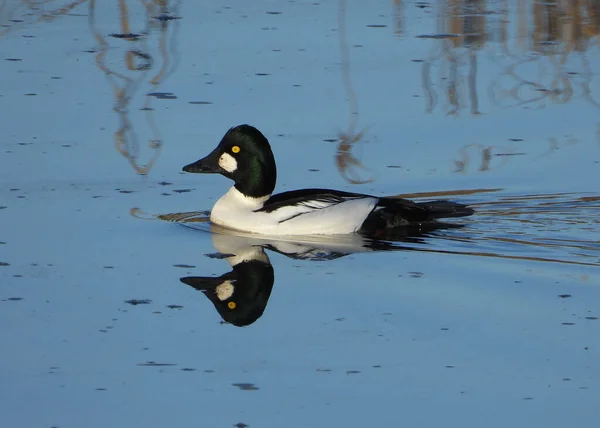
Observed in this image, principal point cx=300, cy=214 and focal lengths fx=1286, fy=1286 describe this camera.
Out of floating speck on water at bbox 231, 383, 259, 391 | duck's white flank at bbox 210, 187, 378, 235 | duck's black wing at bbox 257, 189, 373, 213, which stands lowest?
floating speck on water at bbox 231, 383, 259, 391

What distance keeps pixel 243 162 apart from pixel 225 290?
1833 millimetres

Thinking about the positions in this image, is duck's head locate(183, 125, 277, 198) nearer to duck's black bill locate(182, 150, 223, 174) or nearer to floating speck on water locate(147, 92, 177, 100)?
duck's black bill locate(182, 150, 223, 174)

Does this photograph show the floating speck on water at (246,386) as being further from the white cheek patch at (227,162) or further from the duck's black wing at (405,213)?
the white cheek patch at (227,162)

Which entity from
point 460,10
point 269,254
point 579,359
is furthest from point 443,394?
point 460,10

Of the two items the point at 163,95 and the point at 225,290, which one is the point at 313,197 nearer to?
the point at 225,290

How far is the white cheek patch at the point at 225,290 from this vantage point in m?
6.83

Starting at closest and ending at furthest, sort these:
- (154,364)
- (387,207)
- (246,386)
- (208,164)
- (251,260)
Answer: (246,386) < (154,364) < (251,260) < (387,207) < (208,164)

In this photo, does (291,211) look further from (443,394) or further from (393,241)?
(443,394)

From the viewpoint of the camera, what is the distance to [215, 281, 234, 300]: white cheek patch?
683 cm

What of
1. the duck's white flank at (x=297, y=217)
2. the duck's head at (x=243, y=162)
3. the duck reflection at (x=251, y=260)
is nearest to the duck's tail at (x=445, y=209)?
the duck reflection at (x=251, y=260)

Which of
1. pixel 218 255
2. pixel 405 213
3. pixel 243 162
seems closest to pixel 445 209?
pixel 405 213

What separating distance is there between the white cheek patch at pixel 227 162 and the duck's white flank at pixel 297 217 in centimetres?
22

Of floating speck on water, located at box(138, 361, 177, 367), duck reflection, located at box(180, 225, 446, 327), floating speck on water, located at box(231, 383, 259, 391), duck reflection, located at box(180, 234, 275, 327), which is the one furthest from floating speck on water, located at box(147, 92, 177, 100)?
floating speck on water, located at box(231, 383, 259, 391)

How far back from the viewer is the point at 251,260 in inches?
303
